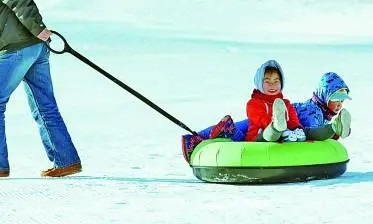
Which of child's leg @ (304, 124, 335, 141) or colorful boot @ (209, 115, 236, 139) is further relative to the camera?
colorful boot @ (209, 115, 236, 139)

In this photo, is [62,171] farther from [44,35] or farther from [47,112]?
[44,35]

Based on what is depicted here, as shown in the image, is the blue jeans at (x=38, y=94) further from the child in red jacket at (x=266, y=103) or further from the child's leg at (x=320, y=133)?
the child's leg at (x=320, y=133)

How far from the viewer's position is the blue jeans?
6.14 metres

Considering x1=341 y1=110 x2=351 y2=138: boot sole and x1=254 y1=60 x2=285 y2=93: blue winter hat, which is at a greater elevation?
x1=254 y1=60 x2=285 y2=93: blue winter hat

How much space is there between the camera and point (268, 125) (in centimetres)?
584

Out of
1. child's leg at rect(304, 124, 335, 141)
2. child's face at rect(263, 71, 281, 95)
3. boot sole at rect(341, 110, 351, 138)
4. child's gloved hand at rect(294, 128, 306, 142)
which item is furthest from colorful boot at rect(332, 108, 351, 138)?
child's face at rect(263, 71, 281, 95)

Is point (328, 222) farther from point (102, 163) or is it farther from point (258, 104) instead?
point (102, 163)

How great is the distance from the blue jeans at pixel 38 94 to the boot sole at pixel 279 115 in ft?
5.41

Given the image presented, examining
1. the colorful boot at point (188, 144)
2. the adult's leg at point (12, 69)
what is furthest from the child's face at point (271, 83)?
the adult's leg at point (12, 69)

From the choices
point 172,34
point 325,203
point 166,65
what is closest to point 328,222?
point 325,203

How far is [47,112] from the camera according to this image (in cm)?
640

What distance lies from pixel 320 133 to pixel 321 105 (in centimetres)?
31

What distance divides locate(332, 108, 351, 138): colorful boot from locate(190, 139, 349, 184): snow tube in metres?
0.16

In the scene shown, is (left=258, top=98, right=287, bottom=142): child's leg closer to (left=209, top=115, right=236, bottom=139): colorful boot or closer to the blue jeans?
(left=209, top=115, right=236, bottom=139): colorful boot
